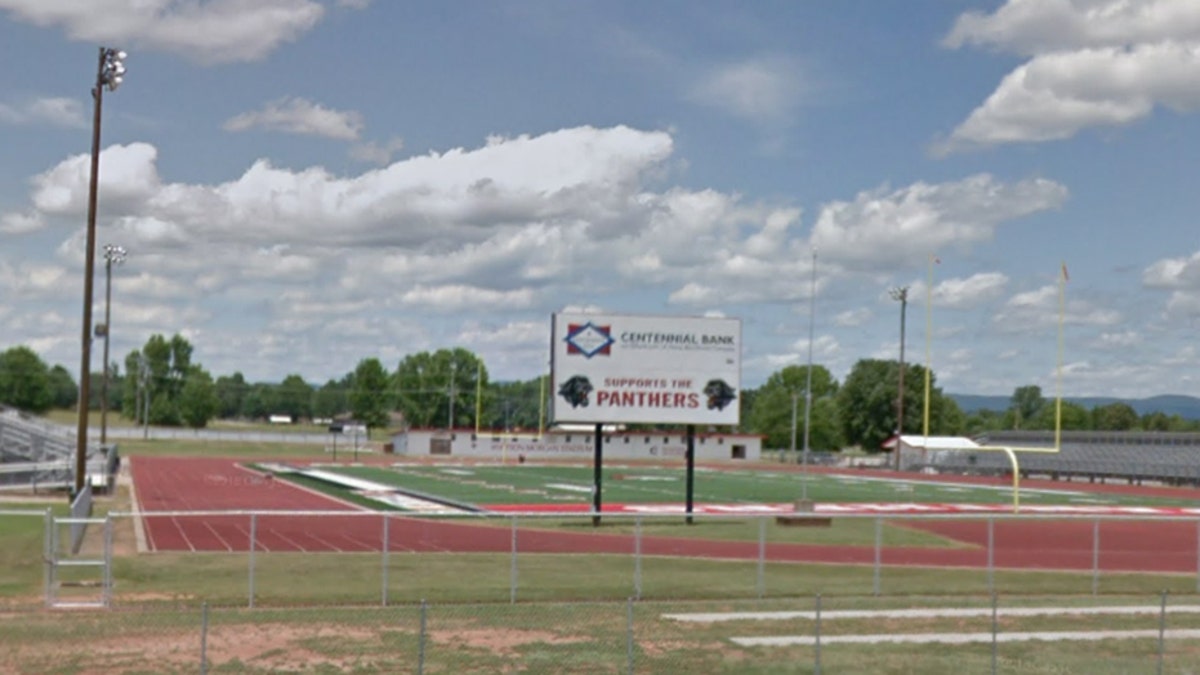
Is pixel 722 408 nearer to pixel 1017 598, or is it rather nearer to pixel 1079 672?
pixel 1017 598

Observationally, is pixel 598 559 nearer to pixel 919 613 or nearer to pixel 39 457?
pixel 919 613

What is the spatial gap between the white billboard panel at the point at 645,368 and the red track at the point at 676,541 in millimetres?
4208

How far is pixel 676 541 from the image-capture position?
3956cm

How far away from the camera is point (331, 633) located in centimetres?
2195

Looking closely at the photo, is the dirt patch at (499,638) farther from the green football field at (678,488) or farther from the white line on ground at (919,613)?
the green football field at (678,488)

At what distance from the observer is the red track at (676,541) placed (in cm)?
3631

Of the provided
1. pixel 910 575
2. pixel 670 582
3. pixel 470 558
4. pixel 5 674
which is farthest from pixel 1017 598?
pixel 5 674

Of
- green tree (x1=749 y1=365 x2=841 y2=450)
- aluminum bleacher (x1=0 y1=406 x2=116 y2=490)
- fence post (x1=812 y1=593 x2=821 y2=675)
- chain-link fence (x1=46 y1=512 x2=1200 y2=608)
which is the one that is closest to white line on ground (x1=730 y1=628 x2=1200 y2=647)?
fence post (x1=812 y1=593 x2=821 y2=675)

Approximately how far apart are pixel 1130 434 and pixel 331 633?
84.3 m

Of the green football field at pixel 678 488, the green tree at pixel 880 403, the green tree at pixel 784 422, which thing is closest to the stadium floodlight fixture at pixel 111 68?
the green football field at pixel 678 488

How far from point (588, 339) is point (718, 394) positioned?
14.8ft

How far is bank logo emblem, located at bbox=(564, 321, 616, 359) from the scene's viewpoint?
143 ft

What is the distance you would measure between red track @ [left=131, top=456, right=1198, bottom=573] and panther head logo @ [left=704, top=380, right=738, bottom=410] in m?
5.70

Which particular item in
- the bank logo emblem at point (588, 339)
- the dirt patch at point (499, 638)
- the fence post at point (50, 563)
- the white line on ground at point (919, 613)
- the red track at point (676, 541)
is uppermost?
the bank logo emblem at point (588, 339)
